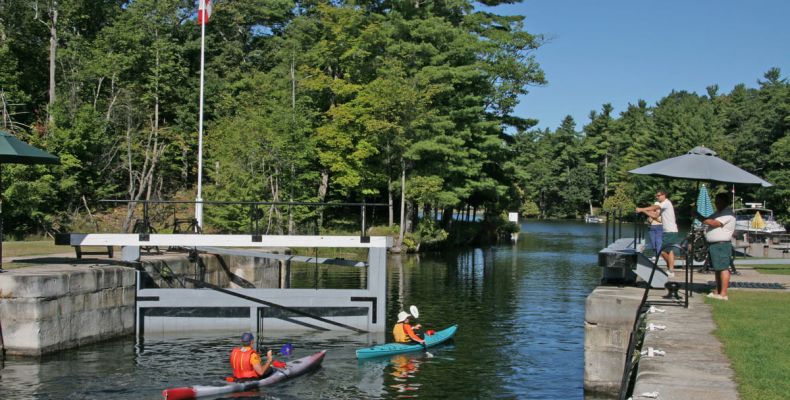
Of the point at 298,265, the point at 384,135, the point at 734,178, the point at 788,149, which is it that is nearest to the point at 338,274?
the point at 298,265

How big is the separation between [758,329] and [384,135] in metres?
39.9

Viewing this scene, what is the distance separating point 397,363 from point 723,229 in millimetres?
7956

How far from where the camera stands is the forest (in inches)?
1801

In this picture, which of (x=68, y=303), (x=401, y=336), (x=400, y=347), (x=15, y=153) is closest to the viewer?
(x=15, y=153)

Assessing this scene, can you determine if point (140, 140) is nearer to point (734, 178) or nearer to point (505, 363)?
point (505, 363)

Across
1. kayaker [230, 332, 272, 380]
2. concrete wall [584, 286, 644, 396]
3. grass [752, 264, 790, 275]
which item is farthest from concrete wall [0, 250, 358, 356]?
grass [752, 264, 790, 275]

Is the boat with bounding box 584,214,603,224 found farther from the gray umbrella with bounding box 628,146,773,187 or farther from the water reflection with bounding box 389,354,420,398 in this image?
the gray umbrella with bounding box 628,146,773,187

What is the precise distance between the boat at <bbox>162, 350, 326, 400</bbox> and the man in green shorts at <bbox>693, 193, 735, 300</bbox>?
868cm

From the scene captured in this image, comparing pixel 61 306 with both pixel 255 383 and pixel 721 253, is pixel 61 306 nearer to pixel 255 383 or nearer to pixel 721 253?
pixel 255 383

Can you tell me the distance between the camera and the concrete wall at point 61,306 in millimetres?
17516

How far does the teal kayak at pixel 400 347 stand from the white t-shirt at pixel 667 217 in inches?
250

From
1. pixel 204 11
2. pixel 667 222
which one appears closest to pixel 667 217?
pixel 667 222

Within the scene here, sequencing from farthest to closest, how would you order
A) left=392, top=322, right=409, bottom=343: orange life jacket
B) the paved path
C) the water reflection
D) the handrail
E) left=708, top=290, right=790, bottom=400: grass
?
left=392, top=322, right=409, bottom=343: orange life jacket < the water reflection < the handrail < left=708, top=290, right=790, bottom=400: grass < the paved path

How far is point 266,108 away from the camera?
5069 centimetres
